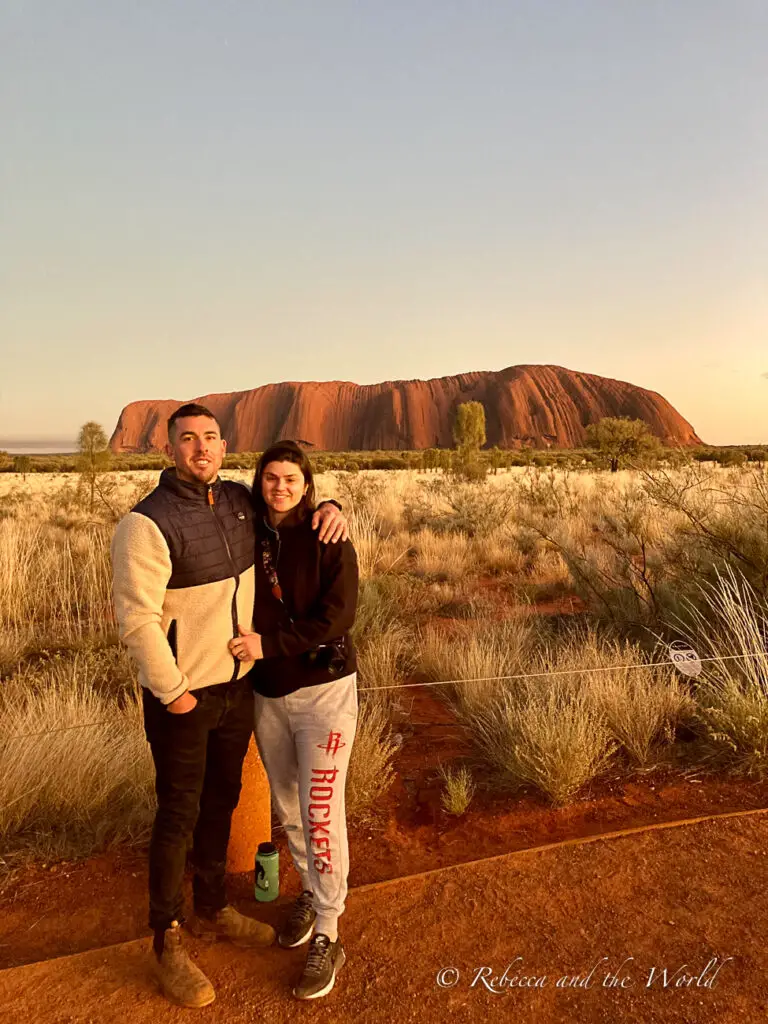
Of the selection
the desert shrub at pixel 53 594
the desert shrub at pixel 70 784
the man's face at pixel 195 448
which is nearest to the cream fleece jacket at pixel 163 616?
the man's face at pixel 195 448

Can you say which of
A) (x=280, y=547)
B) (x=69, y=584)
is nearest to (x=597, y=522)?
(x=69, y=584)

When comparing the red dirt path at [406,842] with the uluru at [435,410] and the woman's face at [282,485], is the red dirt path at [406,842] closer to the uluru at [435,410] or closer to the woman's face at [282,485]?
the woman's face at [282,485]

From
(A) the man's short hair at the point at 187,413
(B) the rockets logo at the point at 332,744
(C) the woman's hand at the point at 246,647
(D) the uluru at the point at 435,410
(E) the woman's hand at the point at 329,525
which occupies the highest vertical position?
(D) the uluru at the point at 435,410

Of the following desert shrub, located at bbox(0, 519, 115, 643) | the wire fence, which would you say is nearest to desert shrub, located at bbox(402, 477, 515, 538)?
desert shrub, located at bbox(0, 519, 115, 643)

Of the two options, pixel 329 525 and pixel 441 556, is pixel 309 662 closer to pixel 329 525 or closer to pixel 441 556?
pixel 329 525

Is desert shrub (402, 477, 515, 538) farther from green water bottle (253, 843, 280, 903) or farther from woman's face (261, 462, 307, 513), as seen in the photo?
woman's face (261, 462, 307, 513)

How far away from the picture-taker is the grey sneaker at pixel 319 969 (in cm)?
234

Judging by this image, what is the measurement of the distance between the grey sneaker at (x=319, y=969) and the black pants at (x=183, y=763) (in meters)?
0.48

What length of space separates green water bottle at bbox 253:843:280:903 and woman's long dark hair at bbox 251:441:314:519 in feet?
4.75

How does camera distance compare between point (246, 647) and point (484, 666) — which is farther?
point (484, 666)

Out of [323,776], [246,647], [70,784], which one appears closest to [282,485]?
[246,647]

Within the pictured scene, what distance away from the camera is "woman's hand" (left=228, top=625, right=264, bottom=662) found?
7.79 ft

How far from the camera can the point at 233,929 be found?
2615mm

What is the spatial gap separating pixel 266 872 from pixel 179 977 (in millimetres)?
631
